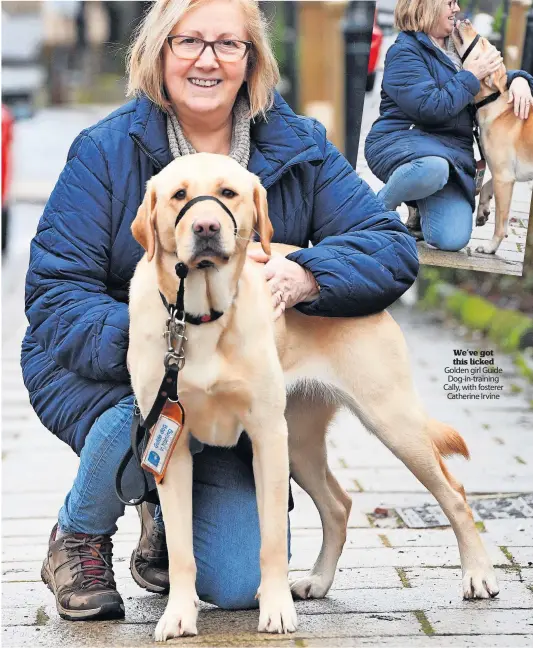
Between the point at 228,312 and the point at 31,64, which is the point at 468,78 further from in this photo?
the point at 31,64

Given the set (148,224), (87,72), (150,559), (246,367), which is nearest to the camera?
(148,224)

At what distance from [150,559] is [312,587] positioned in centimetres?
52

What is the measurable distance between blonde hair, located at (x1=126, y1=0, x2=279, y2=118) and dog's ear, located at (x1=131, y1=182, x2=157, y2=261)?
64 cm

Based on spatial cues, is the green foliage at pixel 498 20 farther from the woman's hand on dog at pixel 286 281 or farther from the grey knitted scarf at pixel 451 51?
the woman's hand on dog at pixel 286 281

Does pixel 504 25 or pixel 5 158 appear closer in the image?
pixel 504 25

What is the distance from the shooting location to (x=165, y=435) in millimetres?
2908

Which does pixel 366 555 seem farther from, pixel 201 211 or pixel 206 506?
pixel 201 211

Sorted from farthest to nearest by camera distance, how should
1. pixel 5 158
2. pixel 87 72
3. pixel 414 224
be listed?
pixel 87 72
pixel 5 158
pixel 414 224

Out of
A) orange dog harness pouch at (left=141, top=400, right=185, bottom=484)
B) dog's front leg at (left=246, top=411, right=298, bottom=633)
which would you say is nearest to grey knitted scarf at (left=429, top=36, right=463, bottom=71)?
dog's front leg at (left=246, top=411, right=298, bottom=633)

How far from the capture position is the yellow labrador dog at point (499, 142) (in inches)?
143

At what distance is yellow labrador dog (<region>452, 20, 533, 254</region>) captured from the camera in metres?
3.64

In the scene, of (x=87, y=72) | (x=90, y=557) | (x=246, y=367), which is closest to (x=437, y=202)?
(x=246, y=367)

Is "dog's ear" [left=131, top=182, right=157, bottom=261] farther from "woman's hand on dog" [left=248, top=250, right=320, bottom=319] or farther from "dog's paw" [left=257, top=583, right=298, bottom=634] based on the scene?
"dog's paw" [left=257, top=583, right=298, bottom=634]

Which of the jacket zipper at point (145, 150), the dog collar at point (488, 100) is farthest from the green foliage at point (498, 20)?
the jacket zipper at point (145, 150)
